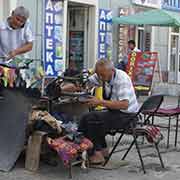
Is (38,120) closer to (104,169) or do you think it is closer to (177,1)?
(104,169)

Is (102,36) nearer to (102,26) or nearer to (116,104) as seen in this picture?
(102,26)

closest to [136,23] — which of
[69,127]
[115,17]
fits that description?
[115,17]

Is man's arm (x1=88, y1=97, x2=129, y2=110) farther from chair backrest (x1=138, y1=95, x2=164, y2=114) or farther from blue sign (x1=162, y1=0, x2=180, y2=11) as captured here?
blue sign (x1=162, y1=0, x2=180, y2=11)

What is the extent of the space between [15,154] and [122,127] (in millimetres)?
1295

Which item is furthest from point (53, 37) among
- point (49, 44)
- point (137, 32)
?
point (137, 32)

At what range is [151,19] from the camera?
15.4m

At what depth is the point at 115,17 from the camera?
15914mm

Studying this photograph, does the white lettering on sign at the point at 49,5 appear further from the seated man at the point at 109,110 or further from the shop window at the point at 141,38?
the seated man at the point at 109,110

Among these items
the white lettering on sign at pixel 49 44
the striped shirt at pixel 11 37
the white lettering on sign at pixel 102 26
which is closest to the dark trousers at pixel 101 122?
the striped shirt at pixel 11 37

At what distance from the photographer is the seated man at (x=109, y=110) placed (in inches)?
259

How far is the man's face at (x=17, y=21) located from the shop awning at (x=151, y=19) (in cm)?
853

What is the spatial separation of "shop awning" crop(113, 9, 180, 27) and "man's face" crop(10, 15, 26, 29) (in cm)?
853

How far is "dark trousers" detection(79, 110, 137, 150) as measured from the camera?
660 cm

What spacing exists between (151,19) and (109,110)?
9097mm
